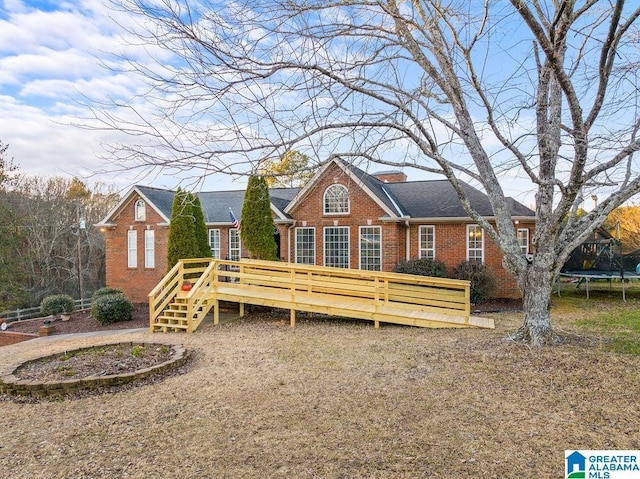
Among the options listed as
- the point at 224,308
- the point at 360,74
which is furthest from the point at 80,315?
the point at 360,74

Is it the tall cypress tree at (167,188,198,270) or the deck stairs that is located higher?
the tall cypress tree at (167,188,198,270)

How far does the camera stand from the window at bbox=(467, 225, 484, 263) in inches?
598

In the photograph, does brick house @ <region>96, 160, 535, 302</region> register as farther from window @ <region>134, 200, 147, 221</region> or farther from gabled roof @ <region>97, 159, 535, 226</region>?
window @ <region>134, 200, 147, 221</region>

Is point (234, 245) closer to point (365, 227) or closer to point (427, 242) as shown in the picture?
point (365, 227)

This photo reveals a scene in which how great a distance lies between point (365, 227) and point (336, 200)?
5.17ft

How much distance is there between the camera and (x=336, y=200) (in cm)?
1622

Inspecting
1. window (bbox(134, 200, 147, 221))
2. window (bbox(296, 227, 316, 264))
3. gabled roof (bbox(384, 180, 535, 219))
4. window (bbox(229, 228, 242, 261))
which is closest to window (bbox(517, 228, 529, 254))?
gabled roof (bbox(384, 180, 535, 219))

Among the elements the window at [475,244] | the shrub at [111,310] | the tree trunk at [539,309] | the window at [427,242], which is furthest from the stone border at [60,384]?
the window at [475,244]

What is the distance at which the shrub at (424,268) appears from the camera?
46.4 ft

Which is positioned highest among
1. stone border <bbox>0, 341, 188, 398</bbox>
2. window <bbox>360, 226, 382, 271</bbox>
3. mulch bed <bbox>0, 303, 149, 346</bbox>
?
window <bbox>360, 226, 382, 271</bbox>

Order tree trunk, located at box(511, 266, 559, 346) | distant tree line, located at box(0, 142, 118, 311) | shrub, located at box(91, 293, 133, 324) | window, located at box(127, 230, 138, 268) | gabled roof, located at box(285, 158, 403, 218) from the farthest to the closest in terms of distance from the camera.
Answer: distant tree line, located at box(0, 142, 118, 311)
window, located at box(127, 230, 138, 268)
gabled roof, located at box(285, 158, 403, 218)
shrub, located at box(91, 293, 133, 324)
tree trunk, located at box(511, 266, 559, 346)

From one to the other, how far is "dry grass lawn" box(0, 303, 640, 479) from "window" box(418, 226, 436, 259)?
853cm
